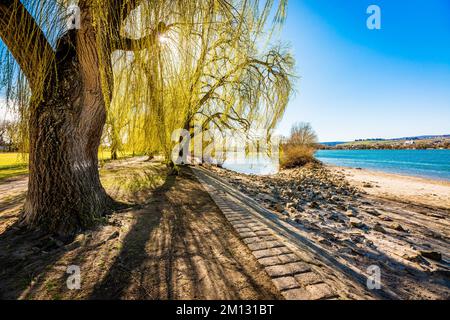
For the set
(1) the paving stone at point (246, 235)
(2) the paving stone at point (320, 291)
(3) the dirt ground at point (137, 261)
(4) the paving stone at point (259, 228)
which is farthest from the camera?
(4) the paving stone at point (259, 228)

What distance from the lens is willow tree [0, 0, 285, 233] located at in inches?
79.0

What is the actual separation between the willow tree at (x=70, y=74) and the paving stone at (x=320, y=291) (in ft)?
8.12

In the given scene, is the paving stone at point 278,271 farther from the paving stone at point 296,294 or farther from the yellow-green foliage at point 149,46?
the yellow-green foliage at point 149,46

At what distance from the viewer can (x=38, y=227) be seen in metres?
2.50

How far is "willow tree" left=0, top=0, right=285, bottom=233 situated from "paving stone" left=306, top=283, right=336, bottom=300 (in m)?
2.48

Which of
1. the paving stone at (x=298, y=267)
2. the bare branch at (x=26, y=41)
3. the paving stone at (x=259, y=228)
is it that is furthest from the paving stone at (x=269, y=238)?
the bare branch at (x=26, y=41)

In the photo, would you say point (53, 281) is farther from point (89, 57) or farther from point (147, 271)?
point (89, 57)

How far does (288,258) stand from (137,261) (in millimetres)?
1561

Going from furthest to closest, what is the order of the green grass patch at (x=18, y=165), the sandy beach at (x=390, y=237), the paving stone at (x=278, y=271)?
the green grass patch at (x=18, y=165) → the sandy beach at (x=390, y=237) → the paving stone at (x=278, y=271)

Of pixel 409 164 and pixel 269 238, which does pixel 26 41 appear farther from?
pixel 409 164

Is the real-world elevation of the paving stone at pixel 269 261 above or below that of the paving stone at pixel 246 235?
above

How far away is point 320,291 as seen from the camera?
5.00ft

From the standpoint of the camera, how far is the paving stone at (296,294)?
4.88 feet

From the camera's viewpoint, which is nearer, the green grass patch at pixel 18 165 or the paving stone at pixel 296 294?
Result: the paving stone at pixel 296 294
